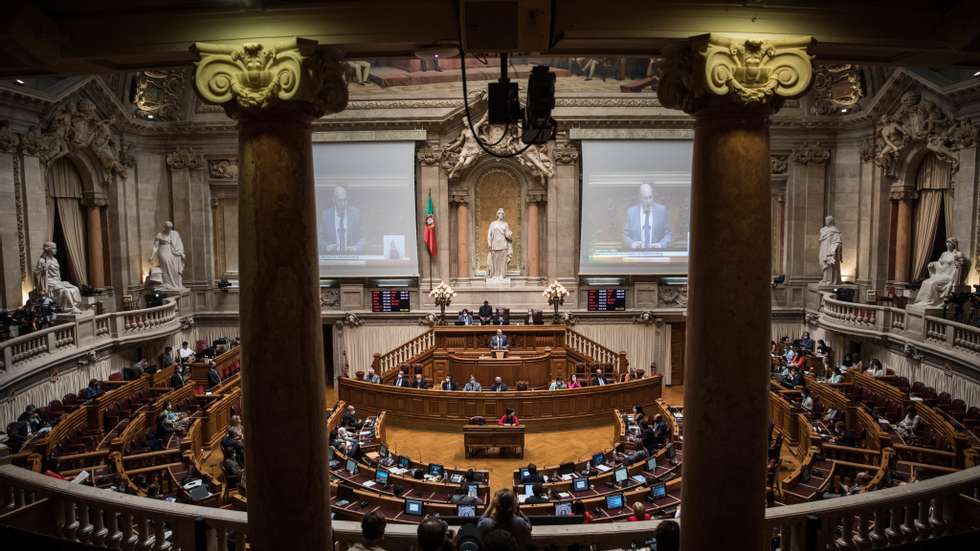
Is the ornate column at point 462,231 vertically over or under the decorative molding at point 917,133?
under

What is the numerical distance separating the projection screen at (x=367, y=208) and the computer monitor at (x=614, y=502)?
46.6ft

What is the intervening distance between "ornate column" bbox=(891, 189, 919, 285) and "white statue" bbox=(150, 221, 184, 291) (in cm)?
2344

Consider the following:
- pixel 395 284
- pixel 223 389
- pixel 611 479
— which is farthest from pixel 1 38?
pixel 395 284

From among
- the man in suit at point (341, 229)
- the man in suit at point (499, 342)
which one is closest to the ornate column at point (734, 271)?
the man in suit at point (499, 342)

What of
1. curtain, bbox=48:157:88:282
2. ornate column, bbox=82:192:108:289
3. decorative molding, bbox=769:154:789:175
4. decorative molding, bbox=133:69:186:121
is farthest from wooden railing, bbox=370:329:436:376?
decorative molding, bbox=769:154:789:175

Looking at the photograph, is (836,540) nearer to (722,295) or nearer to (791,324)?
(722,295)

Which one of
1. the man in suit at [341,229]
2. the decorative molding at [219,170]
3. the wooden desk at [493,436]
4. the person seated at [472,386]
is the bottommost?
the wooden desk at [493,436]

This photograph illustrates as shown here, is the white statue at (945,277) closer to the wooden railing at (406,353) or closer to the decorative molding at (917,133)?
the decorative molding at (917,133)

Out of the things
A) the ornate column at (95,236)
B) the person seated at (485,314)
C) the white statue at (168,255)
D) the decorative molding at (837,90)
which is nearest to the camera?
the ornate column at (95,236)

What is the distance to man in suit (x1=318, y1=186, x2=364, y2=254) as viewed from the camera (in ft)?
77.3

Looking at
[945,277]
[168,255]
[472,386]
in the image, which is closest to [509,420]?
[472,386]

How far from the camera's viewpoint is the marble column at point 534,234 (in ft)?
78.2

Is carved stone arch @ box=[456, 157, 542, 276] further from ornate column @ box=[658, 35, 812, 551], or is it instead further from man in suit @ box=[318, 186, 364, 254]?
ornate column @ box=[658, 35, 812, 551]

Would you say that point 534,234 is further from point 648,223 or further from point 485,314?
point 648,223
